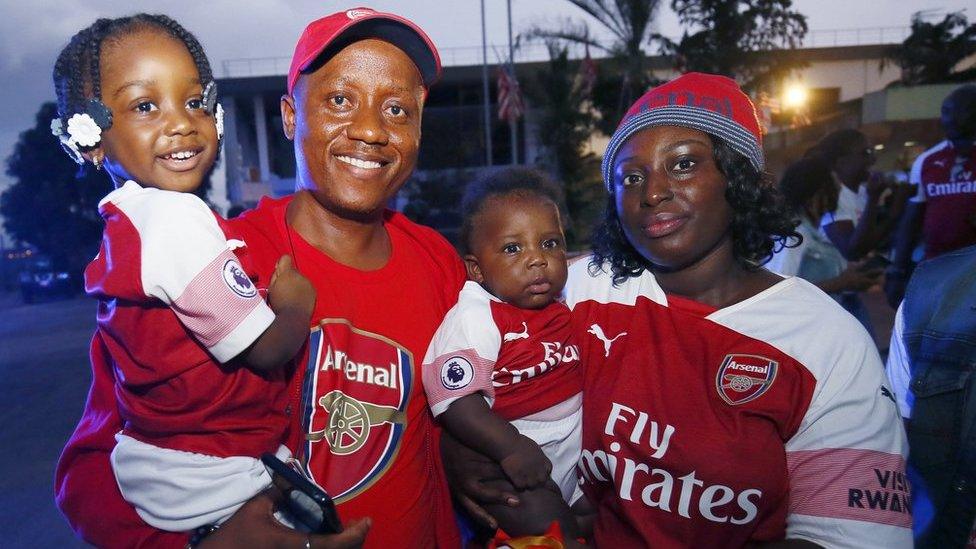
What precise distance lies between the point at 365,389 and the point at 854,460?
4.26ft

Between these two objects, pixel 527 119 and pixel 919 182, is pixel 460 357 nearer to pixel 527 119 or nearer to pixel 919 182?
pixel 919 182

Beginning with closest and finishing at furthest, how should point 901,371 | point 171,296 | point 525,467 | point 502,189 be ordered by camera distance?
point 171,296
point 525,467
point 901,371
point 502,189

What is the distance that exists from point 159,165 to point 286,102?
1.57ft

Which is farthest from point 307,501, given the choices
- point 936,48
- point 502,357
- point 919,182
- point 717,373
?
point 936,48

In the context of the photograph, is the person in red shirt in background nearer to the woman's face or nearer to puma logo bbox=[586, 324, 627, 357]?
the woman's face

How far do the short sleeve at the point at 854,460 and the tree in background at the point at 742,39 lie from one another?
21.7 metres

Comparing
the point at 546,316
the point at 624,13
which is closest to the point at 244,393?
the point at 546,316

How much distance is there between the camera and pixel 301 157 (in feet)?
6.14

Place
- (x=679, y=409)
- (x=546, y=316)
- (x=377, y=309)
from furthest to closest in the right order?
(x=546, y=316) → (x=377, y=309) → (x=679, y=409)

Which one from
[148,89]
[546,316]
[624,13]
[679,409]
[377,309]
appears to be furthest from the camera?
[624,13]

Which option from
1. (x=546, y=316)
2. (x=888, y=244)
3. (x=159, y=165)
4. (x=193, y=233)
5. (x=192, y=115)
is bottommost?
(x=888, y=244)

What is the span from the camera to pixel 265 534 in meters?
1.48

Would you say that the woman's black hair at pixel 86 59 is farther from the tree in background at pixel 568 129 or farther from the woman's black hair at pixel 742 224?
A: the tree in background at pixel 568 129

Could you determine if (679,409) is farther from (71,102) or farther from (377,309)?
(71,102)
